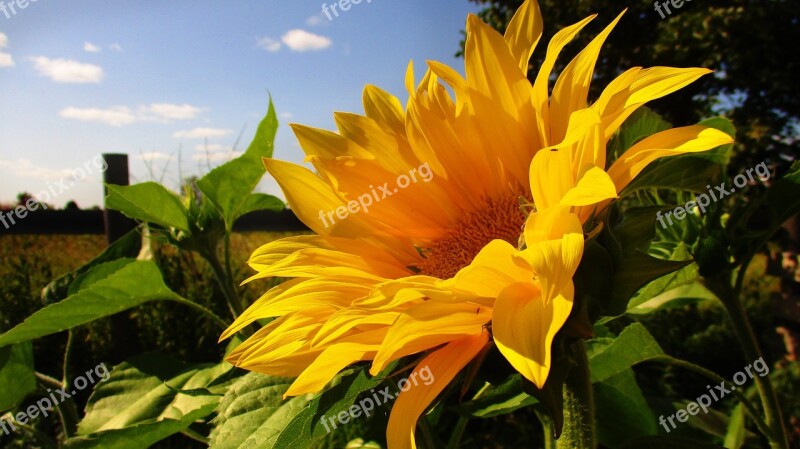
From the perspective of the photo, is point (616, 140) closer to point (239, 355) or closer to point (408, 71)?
point (408, 71)

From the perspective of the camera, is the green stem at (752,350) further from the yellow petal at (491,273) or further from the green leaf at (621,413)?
the yellow petal at (491,273)

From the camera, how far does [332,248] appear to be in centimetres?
45

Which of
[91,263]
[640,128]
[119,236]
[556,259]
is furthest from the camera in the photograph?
[119,236]

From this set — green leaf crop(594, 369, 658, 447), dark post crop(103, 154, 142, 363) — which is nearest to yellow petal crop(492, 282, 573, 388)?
green leaf crop(594, 369, 658, 447)

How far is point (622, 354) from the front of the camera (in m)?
0.49

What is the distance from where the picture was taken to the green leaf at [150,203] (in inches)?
25.4

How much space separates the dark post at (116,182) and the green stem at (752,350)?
7.36 feet

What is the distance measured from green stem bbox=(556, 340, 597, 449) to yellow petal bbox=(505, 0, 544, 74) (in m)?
0.19

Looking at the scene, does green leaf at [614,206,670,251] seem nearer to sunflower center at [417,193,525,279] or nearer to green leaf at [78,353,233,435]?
sunflower center at [417,193,525,279]

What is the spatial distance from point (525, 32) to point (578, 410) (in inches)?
9.4

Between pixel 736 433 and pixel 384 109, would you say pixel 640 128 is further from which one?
pixel 736 433

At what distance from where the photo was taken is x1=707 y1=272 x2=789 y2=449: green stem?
50 centimetres

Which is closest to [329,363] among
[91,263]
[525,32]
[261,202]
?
[525,32]

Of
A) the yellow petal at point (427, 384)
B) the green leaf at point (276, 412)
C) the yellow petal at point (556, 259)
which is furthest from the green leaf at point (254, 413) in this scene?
the yellow petal at point (556, 259)
